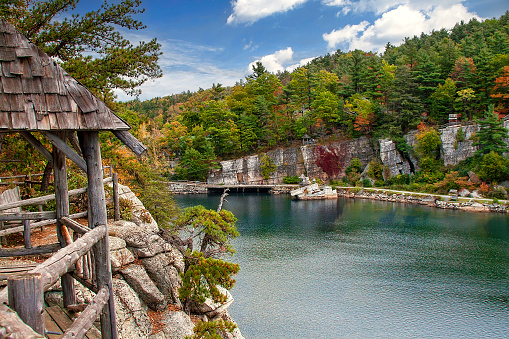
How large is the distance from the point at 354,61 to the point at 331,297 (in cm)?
3578

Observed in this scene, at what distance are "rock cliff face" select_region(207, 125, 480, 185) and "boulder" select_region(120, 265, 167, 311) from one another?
33877mm

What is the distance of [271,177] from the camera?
42562 mm

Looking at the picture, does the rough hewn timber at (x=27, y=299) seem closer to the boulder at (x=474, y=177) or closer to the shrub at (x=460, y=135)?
the boulder at (x=474, y=177)

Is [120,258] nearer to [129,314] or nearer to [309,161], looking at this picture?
[129,314]

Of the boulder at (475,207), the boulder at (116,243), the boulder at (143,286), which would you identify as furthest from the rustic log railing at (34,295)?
the boulder at (475,207)

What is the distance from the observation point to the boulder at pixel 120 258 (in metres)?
7.30

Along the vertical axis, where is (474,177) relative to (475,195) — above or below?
above

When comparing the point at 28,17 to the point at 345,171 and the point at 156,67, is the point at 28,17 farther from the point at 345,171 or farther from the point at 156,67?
the point at 345,171

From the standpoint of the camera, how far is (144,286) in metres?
7.56

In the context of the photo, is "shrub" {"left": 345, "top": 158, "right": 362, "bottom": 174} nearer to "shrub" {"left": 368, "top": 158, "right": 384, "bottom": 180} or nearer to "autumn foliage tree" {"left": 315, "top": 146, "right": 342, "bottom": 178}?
"autumn foliage tree" {"left": 315, "top": 146, "right": 342, "bottom": 178}

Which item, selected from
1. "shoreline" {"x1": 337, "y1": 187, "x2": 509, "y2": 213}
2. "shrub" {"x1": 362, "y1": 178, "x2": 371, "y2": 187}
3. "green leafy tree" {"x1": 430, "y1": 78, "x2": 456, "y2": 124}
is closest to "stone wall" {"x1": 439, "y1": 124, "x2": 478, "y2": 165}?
"green leafy tree" {"x1": 430, "y1": 78, "x2": 456, "y2": 124}

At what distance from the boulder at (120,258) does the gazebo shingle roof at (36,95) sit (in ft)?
11.8

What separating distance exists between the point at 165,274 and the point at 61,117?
5.13m

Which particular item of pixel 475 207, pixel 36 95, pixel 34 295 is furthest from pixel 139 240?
pixel 475 207
